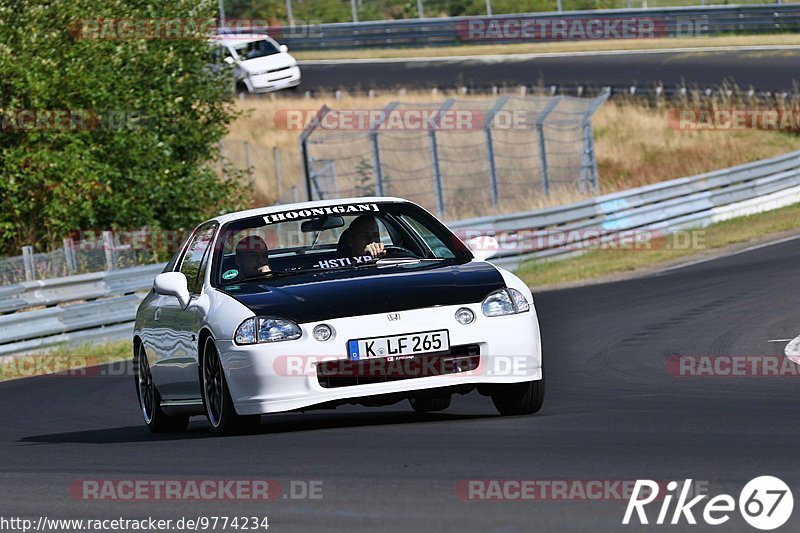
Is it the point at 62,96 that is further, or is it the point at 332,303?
the point at 62,96

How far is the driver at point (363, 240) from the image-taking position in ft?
31.4

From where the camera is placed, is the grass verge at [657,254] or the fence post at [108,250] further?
the grass verge at [657,254]

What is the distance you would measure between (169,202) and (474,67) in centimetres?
2037

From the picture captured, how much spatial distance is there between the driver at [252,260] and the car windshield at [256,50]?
112ft

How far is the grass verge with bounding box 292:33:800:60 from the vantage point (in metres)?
42.2

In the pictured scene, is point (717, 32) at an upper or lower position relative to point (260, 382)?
lower

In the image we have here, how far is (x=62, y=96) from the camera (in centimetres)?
2333

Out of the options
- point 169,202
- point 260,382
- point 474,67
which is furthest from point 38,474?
point 474,67

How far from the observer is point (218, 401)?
28.7ft

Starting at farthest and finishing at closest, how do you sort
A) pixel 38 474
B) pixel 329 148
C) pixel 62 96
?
pixel 329 148
pixel 62 96
pixel 38 474

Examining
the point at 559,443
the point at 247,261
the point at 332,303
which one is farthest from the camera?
the point at 247,261

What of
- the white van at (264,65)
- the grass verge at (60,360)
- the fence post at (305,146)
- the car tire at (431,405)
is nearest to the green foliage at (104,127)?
Answer: the fence post at (305,146)

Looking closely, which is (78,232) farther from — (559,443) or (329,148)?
(559,443)

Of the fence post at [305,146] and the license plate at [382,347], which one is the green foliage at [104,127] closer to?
the fence post at [305,146]
